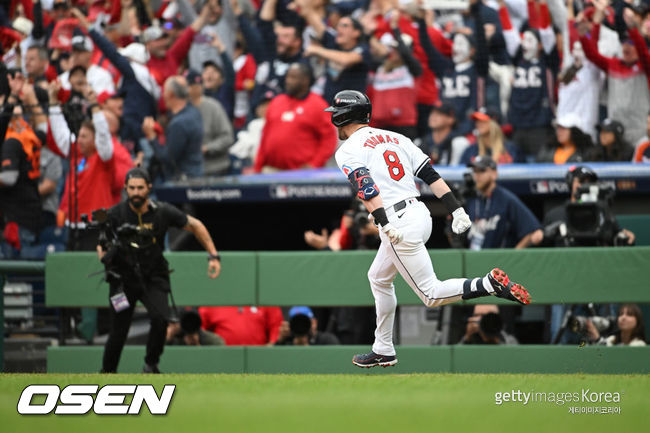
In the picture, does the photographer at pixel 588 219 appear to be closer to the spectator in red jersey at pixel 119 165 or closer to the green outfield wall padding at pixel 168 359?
the green outfield wall padding at pixel 168 359

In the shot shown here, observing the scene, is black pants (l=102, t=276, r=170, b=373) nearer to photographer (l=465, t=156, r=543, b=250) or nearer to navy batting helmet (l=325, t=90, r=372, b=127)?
navy batting helmet (l=325, t=90, r=372, b=127)

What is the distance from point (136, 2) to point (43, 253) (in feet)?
14.1

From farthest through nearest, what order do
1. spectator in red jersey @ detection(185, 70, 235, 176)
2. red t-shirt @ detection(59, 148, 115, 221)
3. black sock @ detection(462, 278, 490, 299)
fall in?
1. spectator in red jersey @ detection(185, 70, 235, 176)
2. red t-shirt @ detection(59, 148, 115, 221)
3. black sock @ detection(462, 278, 490, 299)

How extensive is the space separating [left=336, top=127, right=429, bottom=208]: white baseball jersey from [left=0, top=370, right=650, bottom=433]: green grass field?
5.26 feet

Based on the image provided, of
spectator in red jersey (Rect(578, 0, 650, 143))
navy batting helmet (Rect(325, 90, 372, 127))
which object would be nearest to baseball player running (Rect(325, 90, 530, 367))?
navy batting helmet (Rect(325, 90, 372, 127))

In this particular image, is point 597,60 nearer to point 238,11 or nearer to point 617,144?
point 617,144

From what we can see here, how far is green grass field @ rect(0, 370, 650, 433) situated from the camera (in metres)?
4.99

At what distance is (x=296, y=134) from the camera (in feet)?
37.2

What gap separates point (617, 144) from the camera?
34.8 feet

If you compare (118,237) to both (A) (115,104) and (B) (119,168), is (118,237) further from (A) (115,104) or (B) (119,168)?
(A) (115,104)

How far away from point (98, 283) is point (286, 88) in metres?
3.62

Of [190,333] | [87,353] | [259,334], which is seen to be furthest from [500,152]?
[87,353]

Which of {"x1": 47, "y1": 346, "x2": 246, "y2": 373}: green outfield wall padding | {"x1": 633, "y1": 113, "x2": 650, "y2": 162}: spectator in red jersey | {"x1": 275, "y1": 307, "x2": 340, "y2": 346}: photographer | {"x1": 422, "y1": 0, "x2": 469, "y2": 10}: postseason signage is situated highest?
{"x1": 422, "y1": 0, "x2": 469, "y2": 10}: postseason signage

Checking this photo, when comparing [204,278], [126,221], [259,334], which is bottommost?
[259,334]
